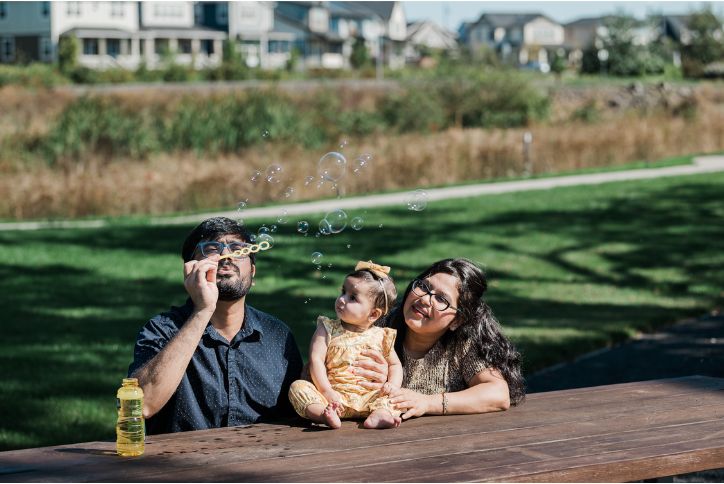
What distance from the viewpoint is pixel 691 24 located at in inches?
2761

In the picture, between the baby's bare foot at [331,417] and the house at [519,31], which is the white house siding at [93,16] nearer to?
the baby's bare foot at [331,417]

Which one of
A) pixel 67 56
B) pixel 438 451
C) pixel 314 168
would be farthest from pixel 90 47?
pixel 438 451

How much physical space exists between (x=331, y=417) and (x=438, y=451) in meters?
0.44

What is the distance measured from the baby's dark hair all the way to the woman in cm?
20

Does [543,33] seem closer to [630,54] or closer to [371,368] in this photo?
[630,54]

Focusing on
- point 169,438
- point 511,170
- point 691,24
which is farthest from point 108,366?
point 691,24

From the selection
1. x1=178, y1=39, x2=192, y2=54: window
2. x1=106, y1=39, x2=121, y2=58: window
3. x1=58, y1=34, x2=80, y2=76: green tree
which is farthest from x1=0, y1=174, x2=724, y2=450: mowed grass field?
x1=178, y1=39, x2=192, y2=54: window

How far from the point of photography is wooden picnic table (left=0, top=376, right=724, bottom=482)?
3.07 m

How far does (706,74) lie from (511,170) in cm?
4773

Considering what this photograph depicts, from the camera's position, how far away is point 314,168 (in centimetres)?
1947

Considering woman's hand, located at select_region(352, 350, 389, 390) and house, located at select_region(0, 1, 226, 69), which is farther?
house, located at select_region(0, 1, 226, 69)

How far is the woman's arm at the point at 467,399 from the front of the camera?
381 centimetres

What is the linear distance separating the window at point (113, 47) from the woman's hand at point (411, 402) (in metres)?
54.0

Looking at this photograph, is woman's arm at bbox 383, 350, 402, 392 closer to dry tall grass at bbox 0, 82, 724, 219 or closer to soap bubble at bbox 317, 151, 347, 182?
soap bubble at bbox 317, 151, 347, 182
